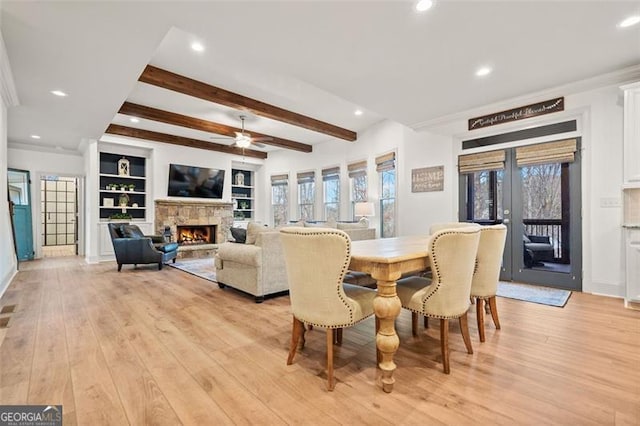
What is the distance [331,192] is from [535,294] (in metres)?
5.03

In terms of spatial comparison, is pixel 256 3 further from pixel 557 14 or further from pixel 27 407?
pixel 27 407

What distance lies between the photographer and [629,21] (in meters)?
2.52

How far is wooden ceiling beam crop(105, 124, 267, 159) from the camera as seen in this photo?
6.54 m

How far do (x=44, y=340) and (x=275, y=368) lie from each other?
6.59 feet

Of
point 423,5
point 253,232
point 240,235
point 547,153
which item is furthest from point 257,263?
point 547,153

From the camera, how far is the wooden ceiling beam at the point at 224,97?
3.88 m

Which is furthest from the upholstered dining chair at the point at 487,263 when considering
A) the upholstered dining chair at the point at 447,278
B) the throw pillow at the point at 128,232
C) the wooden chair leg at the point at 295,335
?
the throw pillow at the point at 128,232

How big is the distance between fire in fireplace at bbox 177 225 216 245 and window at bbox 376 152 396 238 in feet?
15.7

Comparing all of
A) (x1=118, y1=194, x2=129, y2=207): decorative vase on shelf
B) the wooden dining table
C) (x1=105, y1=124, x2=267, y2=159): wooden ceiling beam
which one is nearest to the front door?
(x1=118, y1=194, x2=129, y2=207): decorative vase on shelf

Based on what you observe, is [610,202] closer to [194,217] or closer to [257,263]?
[257,263]

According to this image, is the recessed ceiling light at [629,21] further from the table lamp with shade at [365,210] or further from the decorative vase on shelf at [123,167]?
the decorative vase on shelf at [123,167]

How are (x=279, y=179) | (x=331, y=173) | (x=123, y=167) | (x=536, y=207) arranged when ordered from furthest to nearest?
1. (x=279, y=179)
2. (x=331, y=173)
3. (x=123, y=167)
4. (x=536, y=207)

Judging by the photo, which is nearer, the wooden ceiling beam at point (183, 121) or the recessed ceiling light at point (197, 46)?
the recessed ceiling light at point (197, 46)
